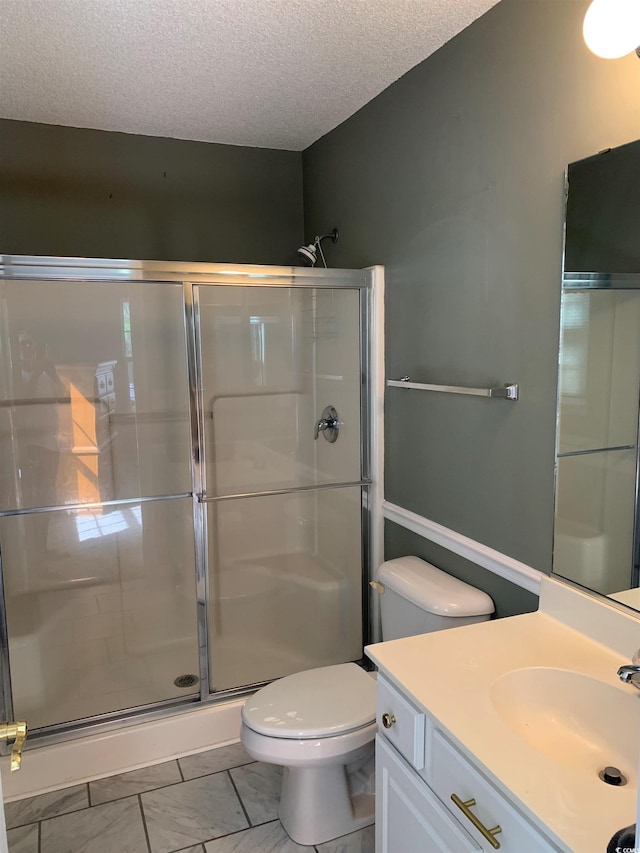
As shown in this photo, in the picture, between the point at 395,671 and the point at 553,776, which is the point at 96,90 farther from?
the point at 553,776

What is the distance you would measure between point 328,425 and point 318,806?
55.6 inches

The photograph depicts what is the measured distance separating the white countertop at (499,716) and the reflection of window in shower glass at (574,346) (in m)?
0.53

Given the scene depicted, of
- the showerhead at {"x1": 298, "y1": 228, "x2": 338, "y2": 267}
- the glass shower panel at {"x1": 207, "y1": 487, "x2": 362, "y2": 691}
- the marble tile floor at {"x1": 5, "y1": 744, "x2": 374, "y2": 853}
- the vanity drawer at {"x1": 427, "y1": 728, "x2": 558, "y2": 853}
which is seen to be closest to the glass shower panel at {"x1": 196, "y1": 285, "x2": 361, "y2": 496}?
the glass shower panel at {"x1": 207, "y1": 487, "x2": 362, "y2": 691}

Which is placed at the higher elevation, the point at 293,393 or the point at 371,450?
the point at 293,393

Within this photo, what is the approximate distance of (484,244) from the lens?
1.90 m

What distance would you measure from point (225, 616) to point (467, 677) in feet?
4.88

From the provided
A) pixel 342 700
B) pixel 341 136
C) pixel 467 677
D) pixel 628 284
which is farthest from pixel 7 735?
pixel 341 136

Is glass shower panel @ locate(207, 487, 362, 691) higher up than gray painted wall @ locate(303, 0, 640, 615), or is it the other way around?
gray painted wall @ locate(303, 0, 640, 615)

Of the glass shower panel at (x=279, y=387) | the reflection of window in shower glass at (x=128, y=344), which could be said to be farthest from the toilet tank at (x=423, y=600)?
the reflection of window in shower glass at (x=128, y=344)

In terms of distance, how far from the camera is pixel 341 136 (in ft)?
8.91

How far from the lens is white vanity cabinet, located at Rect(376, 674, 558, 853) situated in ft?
3.56

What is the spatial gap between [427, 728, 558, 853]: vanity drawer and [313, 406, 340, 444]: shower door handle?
5.18 ft

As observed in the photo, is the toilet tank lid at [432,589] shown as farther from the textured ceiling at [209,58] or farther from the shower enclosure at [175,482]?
the textured ceiling at [209,58]

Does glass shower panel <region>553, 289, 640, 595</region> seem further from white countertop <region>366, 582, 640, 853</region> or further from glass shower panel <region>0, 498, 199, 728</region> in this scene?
glass shower panel <region>0, 498, 199, 728</region>
